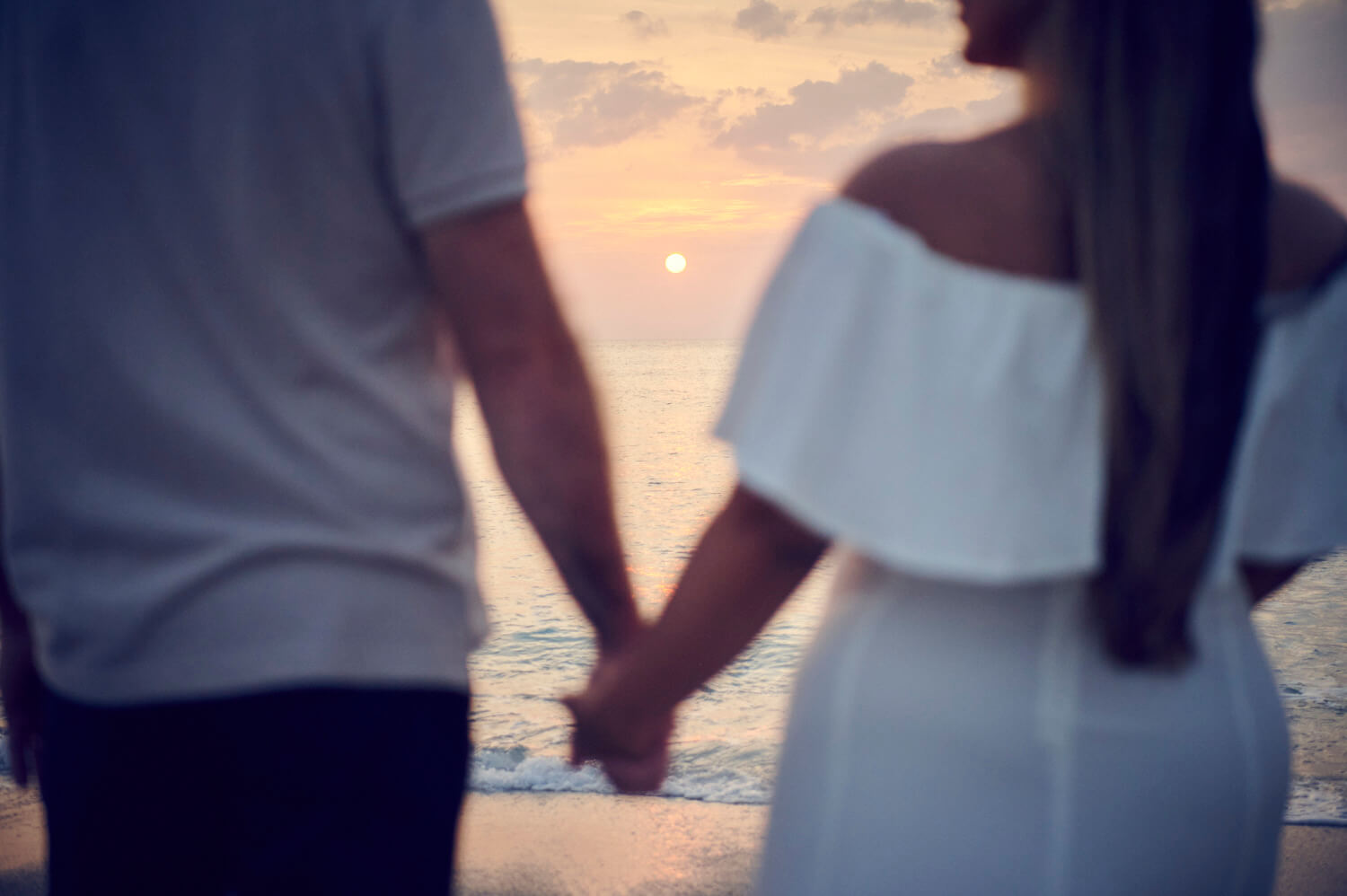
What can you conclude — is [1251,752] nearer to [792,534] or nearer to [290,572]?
[792,534]

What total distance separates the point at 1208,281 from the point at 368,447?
0.99 m

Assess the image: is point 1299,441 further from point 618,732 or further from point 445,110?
point 445,110

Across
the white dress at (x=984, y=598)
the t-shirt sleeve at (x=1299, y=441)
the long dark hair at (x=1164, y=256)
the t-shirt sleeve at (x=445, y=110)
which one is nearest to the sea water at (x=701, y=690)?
the white dress at (x=984, y=598)

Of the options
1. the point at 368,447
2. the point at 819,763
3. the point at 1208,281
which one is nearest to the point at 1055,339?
the point at 1208,281

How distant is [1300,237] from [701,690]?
509 cm

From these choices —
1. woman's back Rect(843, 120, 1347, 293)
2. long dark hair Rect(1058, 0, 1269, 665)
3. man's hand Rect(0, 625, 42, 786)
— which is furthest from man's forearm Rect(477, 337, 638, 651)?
man's hand Rect(0, 625, 42, 786)

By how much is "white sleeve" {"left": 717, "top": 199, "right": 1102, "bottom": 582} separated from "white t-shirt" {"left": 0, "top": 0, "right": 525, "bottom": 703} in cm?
45

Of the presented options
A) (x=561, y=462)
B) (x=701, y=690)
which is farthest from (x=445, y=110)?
(x=701, y=690)

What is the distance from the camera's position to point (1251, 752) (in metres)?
1.09

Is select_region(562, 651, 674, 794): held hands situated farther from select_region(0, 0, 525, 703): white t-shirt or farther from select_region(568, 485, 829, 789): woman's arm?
select_region(0, 0, 525, 703): white t-shirt

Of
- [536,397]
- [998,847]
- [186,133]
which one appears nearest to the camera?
[186,133]

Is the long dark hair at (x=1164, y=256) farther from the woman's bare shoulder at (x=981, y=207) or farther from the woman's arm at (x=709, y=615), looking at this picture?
the woman's arm at (x=709, y=615)

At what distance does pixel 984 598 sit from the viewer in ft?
3.59

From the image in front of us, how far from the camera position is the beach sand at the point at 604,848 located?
10.9 feet
